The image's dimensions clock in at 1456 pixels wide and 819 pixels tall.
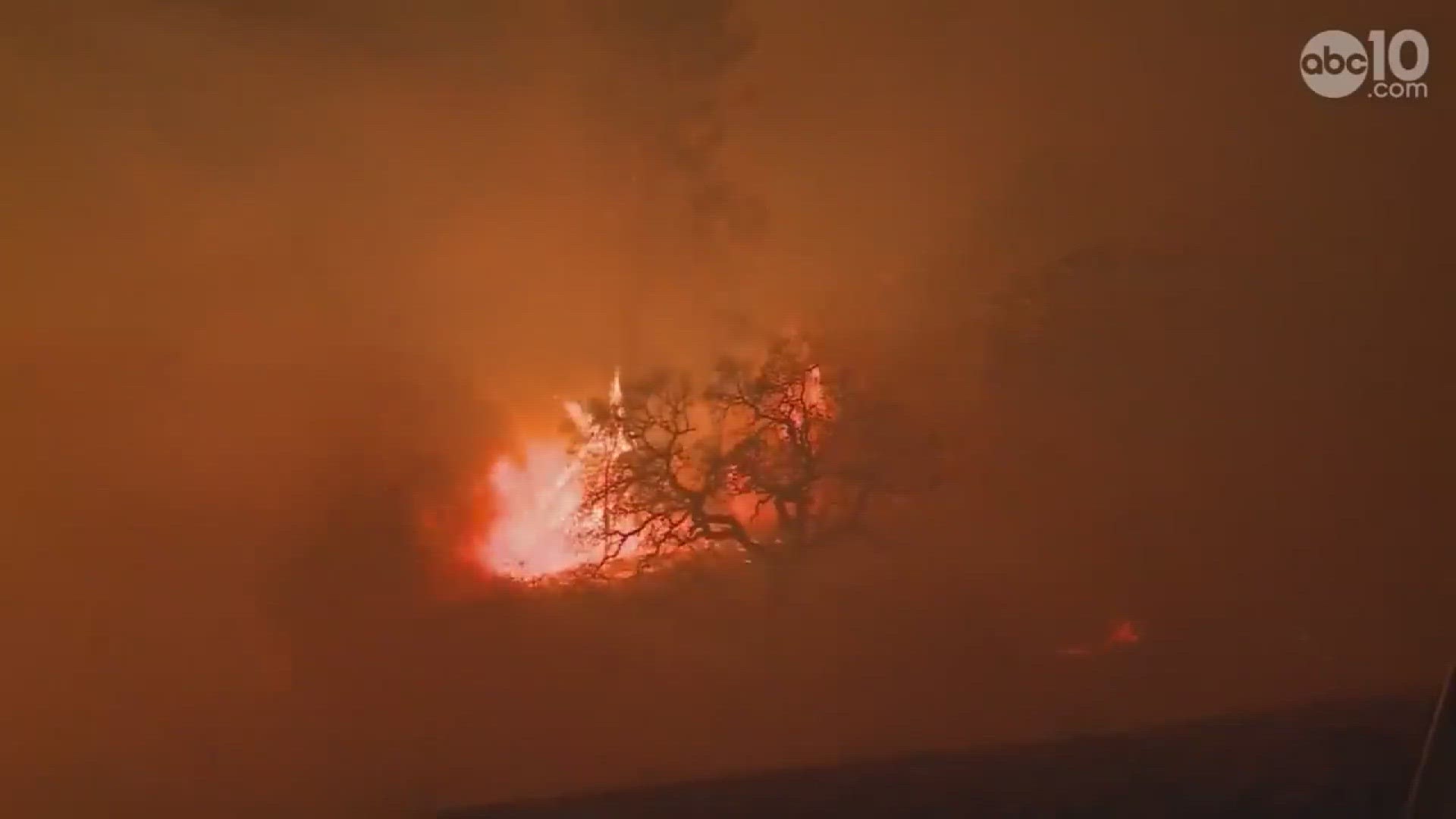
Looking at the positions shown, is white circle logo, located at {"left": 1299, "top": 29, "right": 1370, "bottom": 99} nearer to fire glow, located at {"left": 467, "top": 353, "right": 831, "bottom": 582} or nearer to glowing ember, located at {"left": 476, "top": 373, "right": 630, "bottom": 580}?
fire glow, located at {"left": 467, "top": 353, "right": 831, "bottom": 582}

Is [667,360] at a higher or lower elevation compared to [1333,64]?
lower

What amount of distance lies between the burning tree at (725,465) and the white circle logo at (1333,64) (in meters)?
0.55

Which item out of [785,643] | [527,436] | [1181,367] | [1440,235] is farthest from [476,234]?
[1440,235]

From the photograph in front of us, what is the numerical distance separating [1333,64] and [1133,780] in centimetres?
76

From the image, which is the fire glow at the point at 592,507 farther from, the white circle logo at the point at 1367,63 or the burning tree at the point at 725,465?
the white circle logo at the point at 1367,63

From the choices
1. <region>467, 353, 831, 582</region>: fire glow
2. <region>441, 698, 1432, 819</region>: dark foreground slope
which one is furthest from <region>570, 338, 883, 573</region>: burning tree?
<region>441, 698, 1432, 819</region>: dark foreground slope

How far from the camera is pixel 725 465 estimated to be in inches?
49.1

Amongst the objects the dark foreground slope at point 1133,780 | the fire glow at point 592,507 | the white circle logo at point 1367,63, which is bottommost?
the dark foreground slope at point 1133,780

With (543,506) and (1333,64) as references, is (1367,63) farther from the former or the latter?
(543,506)

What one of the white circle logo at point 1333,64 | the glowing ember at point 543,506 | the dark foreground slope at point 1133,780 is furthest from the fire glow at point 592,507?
the white circle logo at point 1333,64

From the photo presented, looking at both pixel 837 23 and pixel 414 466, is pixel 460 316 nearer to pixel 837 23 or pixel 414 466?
pixel 414 466

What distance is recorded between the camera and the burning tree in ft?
4.01

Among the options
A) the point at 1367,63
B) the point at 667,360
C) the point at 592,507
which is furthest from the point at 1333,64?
the point at 592,507

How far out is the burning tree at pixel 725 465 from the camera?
122cm
